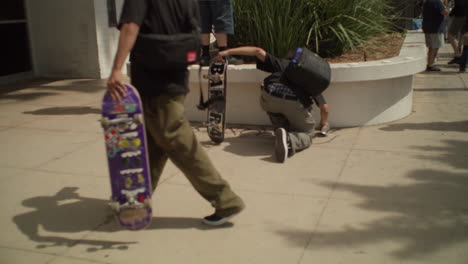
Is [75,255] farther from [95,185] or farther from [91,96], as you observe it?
[91,96]

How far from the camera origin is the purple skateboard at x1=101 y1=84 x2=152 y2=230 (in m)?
3.16

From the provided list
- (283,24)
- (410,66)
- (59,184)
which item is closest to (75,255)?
(59,184)

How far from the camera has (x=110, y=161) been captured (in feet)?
10.7

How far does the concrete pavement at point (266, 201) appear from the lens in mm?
3354

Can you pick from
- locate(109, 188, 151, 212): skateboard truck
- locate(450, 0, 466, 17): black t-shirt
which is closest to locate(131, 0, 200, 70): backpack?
locate(109, 188, 151, 212): skateboard truck

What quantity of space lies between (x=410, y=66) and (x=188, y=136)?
4037 mm

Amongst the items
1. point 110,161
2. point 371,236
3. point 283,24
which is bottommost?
point 371,236

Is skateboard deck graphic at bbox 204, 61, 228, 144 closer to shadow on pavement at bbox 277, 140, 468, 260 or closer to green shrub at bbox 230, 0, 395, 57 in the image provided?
green shrub at bbox 230, 0, 395, 57

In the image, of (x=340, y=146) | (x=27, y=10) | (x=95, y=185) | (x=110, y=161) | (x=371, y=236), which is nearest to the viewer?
(x=110, y=161)

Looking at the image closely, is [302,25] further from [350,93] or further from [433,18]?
[433,18]

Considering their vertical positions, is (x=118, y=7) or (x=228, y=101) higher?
(x=118, y=7)

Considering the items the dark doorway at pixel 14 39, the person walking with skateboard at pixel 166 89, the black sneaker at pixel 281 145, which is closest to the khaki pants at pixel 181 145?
the person walking with skateboard at pixel 166 89

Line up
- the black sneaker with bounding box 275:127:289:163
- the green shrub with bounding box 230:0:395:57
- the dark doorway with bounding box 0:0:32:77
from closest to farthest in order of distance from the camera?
the black sneaker with bounding box 275:127:289:163 < the green shrub with bounding box 230:0:395:57 < the dark doorway with bounding box 0:0:32:77

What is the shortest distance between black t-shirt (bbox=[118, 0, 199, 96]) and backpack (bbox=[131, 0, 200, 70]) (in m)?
0.07
